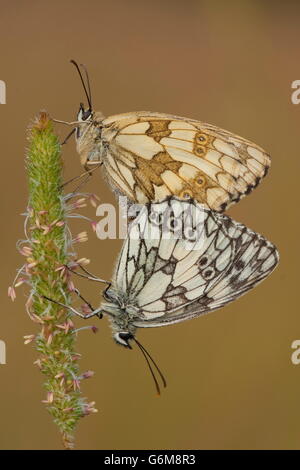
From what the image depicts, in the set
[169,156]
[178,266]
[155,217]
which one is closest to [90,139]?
[169,156]

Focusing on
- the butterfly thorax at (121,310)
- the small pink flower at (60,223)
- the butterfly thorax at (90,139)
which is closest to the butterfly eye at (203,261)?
the butterfly thorax at (121,310)

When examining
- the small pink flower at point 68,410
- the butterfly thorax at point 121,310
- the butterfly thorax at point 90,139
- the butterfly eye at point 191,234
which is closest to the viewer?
the small pink flower at point 68,410

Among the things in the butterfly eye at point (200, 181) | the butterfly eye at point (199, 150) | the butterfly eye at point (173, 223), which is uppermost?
the butterfly eye at point (199, 150)

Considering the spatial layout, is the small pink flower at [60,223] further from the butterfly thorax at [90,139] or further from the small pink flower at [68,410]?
the butterfly thorax at [90,139]

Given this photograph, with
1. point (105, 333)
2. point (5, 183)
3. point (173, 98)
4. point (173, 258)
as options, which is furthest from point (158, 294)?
point (173, 98)

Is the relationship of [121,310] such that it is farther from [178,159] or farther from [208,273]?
[178,159]

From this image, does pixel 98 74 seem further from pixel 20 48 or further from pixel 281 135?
pixel 281 135
